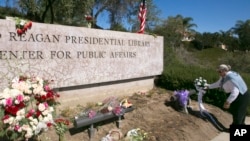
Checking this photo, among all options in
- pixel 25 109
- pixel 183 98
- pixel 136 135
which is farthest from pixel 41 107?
pixel 183 98

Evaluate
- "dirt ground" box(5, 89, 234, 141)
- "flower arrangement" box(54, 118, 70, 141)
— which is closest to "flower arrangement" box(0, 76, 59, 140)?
"flower arrangement" box(54, 118, 70, 141)

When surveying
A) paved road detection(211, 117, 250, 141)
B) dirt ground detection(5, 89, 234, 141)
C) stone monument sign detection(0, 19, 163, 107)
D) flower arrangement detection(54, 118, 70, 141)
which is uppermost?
stone monument sign detection(0, 19, 163, 107)

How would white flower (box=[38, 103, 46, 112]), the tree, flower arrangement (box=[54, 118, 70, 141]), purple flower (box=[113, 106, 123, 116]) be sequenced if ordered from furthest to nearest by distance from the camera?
the tree, purple flower (box=[113, 106, 123, 116]), flower arrangement (box=[54, 118, 70, 141]), white flower (box=[38, 103, 46, 112])

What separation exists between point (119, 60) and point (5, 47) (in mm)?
3391

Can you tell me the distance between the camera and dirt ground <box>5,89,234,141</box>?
600cm

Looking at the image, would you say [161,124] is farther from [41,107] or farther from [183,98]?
[41,107]

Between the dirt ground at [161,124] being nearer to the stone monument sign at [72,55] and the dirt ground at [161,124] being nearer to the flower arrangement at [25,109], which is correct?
the flower arrangement at [25,109]

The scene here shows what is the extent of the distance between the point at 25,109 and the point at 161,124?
328 centimetres

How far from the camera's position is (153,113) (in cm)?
762

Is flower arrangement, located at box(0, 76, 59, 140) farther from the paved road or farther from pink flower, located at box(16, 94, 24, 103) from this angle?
the paved road

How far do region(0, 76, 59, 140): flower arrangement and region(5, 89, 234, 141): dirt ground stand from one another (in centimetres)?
94

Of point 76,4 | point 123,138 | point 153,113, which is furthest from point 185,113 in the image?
point 76,4

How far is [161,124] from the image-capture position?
22.9 ft

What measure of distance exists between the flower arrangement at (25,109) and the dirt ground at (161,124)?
0.94m
